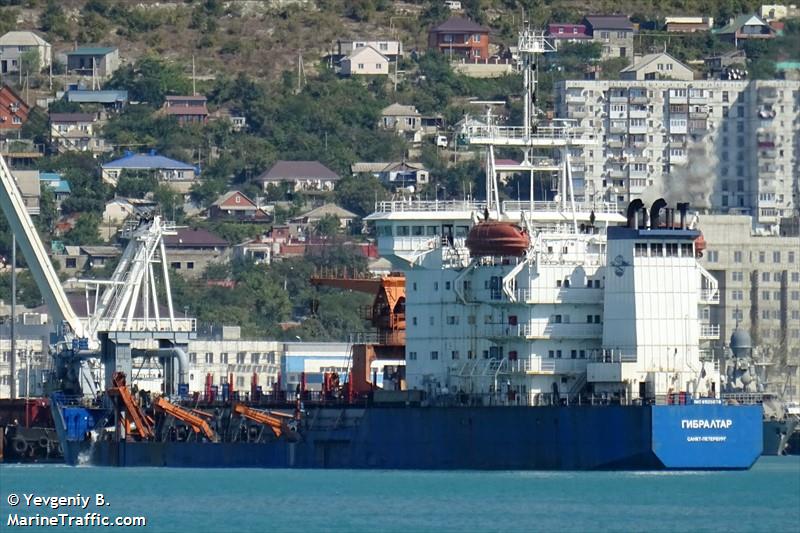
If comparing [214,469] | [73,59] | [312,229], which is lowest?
[214,469]

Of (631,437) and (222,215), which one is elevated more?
(222,215)

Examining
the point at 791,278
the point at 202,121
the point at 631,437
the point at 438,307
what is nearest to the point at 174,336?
the point at 438,307

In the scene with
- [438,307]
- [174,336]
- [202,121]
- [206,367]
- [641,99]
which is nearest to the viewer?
[438,307]

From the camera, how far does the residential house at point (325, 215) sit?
17412 cm

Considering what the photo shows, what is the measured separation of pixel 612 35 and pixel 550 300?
106950mm

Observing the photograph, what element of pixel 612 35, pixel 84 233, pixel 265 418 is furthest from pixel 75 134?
pixel 265 418

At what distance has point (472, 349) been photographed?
307 ft

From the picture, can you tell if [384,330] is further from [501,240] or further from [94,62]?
[94,62]

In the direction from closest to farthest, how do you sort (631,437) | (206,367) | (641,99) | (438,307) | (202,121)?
(631,437)
(438,307)
(206,367)
(641,99)
(202,121)

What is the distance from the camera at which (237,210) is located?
176 metres

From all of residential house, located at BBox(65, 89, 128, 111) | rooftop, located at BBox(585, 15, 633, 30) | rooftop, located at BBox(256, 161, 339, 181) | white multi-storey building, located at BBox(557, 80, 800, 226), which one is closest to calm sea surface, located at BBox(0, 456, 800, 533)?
white multi-storey building, located at BBox(557, 80, 800, 226)

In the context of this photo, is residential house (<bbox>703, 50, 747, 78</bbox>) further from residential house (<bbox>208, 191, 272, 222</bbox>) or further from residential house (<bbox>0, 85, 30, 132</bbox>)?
residential house (<bbox>0, 85, 30, 132</bbox>)

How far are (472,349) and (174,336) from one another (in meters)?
13.3

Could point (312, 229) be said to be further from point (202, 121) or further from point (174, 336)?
point (174, 336)
